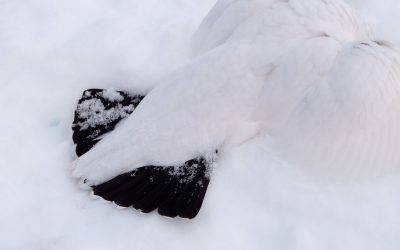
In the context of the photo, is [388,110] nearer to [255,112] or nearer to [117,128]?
[255,112]

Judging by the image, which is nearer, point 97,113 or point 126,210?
point 126,210

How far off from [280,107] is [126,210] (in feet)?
1.69

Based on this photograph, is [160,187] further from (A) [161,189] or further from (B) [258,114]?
(B) [258,114]

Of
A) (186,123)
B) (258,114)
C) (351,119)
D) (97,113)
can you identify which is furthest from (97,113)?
(351,119)

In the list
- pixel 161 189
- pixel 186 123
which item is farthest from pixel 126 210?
pixel 186 123

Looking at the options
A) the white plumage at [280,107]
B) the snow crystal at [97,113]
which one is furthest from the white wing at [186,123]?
the snow crystal at [97,113]

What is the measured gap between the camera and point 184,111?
1.55 meters

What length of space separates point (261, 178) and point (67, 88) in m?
0.76

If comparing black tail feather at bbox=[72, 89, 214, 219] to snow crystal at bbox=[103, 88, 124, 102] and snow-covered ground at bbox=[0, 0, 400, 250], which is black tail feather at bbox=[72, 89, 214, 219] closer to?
snow-covered ground at bbox=[0, 0, 400, 250]

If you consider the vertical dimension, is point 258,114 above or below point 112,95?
below

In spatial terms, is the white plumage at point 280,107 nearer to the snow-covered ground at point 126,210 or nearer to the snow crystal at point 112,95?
the snow-covered ground at point 126,210

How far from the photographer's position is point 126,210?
1511mm

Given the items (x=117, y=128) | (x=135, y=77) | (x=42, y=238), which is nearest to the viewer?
(x=42, y=238)

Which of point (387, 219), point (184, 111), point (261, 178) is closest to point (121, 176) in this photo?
point (184, 111)
